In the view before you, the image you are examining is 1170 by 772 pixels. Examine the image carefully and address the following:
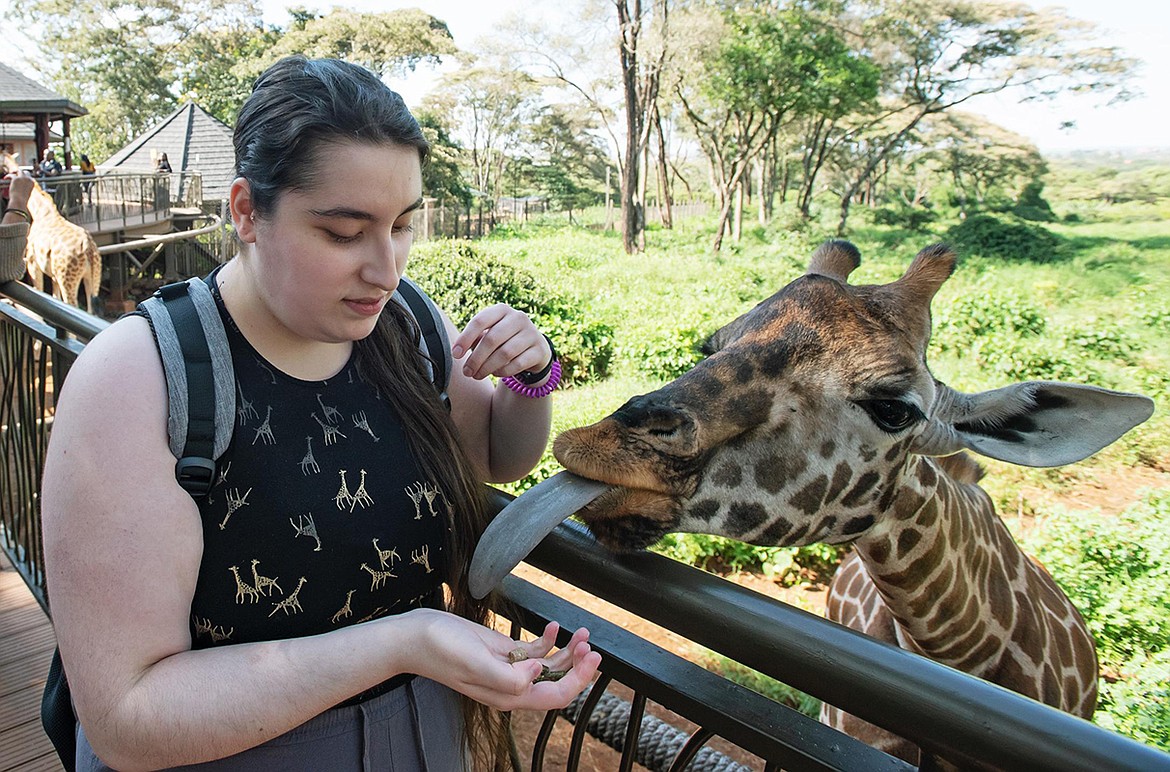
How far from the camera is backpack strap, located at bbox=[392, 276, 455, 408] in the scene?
1.59m

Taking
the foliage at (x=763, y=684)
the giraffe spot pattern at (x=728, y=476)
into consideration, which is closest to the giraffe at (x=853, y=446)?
the giraffe spot pattern at (x=728, y=476)

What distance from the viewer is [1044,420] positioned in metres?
1.79

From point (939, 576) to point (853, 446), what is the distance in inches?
20.0

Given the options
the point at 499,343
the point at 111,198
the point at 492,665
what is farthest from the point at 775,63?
the point at 492,665

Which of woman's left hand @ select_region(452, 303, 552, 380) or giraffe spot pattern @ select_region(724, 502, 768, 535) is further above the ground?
woman's left hand @ select_region(452, 303, 552, 380)

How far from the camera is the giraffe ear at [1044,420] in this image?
1.67 meters

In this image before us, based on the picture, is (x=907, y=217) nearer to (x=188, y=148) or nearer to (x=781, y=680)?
(x=188, y=148)

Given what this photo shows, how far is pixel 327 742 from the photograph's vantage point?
1319 millimetres

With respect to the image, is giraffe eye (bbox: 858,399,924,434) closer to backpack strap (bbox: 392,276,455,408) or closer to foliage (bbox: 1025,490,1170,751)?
backpack strap (bbox: 392,276,455,408)

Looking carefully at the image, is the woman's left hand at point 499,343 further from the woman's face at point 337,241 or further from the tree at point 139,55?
the tree at point 139,55

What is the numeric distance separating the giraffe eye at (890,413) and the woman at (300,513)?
71 centimetres

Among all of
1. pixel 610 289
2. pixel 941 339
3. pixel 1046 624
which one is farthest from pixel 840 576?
pixel 610 289

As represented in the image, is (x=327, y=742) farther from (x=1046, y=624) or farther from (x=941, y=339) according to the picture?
(x=941, y=339)

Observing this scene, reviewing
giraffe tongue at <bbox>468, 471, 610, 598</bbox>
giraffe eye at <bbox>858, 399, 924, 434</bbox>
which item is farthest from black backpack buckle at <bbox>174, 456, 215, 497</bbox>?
giraffe eye at <bbox>858, 399, 924, 434</bbox>
